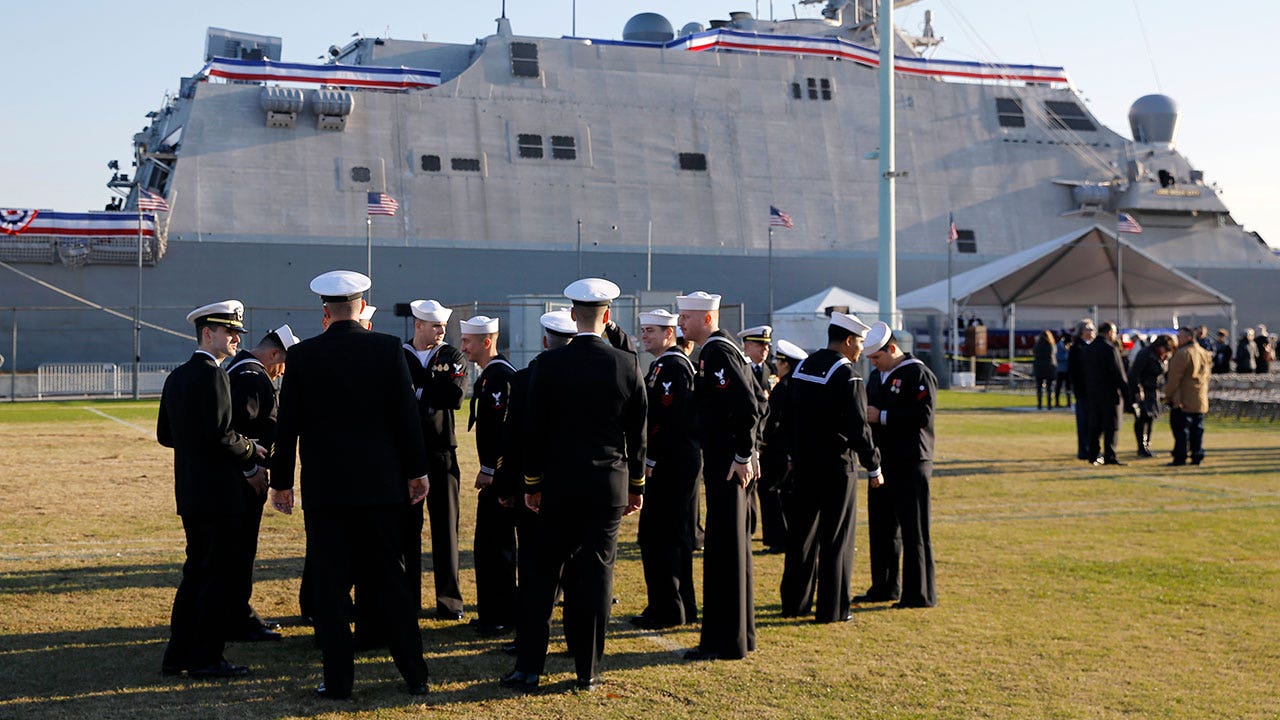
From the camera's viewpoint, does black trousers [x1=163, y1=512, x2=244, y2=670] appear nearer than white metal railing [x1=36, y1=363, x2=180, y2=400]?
Yes

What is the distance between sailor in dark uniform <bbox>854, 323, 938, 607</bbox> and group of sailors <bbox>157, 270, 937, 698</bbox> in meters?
0.01

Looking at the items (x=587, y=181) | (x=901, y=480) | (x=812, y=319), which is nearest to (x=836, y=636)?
(x=901, y=480)

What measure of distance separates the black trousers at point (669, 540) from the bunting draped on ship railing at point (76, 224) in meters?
26.6

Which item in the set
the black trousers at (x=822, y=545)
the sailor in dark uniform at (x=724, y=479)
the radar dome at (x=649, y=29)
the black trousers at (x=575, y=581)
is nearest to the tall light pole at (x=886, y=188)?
the black trousers at (x=822, y=545)

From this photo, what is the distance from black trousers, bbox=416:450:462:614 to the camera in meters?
7.50

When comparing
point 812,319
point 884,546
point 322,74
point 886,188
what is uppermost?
point 322,74

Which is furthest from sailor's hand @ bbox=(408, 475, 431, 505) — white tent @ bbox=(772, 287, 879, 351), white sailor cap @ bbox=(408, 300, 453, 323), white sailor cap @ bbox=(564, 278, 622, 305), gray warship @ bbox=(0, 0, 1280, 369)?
white tent @ bbox=(772, 287, 879, 351)

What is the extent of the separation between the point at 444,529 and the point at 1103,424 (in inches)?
438

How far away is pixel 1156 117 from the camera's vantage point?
44.0m

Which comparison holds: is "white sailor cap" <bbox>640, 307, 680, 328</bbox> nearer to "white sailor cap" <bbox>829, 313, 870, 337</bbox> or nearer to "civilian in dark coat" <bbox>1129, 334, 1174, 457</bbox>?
"white sailor cap" <bbox>829, 313, 870, 337</bbox>

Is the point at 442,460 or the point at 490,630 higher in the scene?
the point at 442,460

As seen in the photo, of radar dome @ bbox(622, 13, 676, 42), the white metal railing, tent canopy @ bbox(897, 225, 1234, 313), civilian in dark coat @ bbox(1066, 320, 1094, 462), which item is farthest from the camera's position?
radar dome @ bbox(622, 13, 676, 42)

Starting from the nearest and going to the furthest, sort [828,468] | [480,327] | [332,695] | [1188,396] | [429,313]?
[332,695] < [828,468] < [429,313] < [480,327] < [1188,396]

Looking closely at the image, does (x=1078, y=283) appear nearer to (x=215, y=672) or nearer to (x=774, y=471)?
(x=774, y=471)
